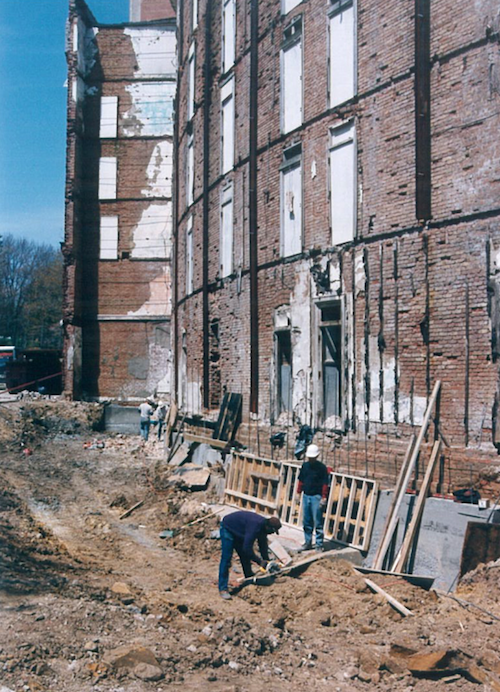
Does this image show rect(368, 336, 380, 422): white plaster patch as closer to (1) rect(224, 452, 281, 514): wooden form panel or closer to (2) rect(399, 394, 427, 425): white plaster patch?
(2) rect(399, 394, 427, 425): white plaster patch

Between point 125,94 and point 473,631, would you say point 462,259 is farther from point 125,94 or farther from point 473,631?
point 125,94

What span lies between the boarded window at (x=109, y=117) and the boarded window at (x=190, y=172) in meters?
7.96

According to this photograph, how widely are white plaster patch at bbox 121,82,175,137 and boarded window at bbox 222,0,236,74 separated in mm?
10537

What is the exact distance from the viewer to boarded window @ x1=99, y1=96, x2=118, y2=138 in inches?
1158

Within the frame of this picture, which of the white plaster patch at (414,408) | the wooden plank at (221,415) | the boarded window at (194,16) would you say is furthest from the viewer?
the boarded window at (194,16)

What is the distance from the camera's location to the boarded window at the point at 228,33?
59.6 feet

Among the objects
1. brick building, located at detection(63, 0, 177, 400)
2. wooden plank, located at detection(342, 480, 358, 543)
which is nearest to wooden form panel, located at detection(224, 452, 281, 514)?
wooden plank, located at detection(342, 480, 358, 543)

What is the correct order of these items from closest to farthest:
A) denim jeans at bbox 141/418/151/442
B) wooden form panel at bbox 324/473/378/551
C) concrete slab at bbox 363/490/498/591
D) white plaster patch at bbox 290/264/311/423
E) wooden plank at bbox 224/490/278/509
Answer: concrete slab at bbox 363/490/498/591 → wooden form panel at bbox 324/473/378/551 → wooden plank at bbox 224/490/278/509 → white plaster patch at bbox 290/264/311/423 → denim jeans at bbox 141/418/151/442

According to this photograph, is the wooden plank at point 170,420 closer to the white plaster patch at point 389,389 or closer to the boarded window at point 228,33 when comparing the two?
the boarded window at point 228,33

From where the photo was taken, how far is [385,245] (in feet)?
38.8

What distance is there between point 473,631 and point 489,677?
1.09 meters

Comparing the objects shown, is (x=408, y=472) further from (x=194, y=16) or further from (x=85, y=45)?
(x=85, y=45)

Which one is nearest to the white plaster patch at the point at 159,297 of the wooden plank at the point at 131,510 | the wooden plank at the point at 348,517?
the wooden plank at the point at 131,510

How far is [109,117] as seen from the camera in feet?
96.7
